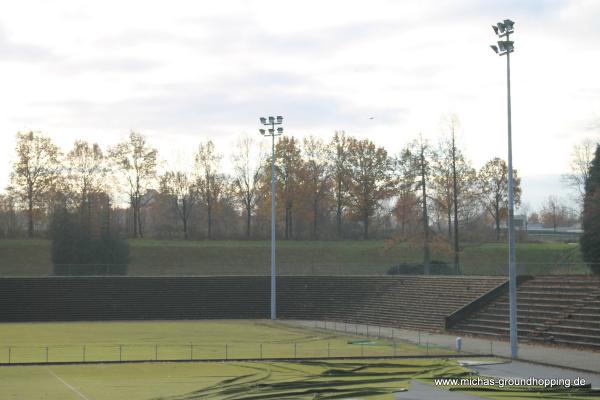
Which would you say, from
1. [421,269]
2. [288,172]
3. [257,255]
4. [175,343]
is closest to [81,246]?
[257,255]

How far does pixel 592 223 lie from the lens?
4462cm

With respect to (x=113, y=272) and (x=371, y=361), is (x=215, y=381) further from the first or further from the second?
(x=113, y=272)

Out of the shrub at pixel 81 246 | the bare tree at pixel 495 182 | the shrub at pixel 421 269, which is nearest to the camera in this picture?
the shrub at pixel 421 269

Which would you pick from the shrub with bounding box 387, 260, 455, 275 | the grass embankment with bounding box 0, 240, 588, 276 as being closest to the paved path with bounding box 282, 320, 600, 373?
the shrub with bounding box 387, 260, 455, 275

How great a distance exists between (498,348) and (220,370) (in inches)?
529

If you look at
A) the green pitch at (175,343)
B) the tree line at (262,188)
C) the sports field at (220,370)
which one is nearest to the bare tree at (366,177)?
the tree line at (262,188)

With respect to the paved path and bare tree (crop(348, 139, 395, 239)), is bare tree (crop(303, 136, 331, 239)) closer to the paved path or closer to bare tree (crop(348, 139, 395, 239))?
bare tree (crop(348, 139, 395, 239))

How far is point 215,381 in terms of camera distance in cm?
2414

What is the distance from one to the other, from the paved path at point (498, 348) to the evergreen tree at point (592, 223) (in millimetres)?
9841

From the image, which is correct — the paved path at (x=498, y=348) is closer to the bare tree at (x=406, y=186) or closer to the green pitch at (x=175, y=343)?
the green pitch at (x=175, y=343)

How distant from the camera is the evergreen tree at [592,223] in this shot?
1724 inches

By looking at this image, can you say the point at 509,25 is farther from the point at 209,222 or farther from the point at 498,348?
the point at 209,222

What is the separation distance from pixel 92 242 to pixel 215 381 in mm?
47327

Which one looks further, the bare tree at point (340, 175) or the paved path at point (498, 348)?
the bare tree at point (340, 175)
